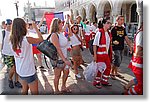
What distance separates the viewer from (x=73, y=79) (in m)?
2.39

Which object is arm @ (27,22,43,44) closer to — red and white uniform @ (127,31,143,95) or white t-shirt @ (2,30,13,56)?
white t-shirt @ (2,30,13,56)

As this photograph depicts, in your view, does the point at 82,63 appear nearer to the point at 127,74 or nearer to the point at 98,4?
the point at 127,74

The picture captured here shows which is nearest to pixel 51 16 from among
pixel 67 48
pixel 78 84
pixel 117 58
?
pixel 67 48

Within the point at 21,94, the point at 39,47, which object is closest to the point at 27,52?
the point at 39,47

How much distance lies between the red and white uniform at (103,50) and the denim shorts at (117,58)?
20cm

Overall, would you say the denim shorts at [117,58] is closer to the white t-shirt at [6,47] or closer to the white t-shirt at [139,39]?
the white t-shirt at [139,39]

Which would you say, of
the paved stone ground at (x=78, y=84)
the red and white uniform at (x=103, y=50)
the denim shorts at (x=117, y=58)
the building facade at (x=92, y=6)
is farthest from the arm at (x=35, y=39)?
the denim shorts at (x=117, y=58)

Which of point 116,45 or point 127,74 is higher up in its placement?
point 116,45

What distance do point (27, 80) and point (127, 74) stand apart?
1.08 metres

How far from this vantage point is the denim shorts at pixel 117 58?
2.52 meters

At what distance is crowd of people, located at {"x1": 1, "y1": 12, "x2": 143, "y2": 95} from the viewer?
1701 millimetres

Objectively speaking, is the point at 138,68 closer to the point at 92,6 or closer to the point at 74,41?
the point at 92,6

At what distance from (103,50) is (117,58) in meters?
0.36

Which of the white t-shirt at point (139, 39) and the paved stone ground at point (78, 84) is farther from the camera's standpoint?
the paved stone ground at point (78, 84)
